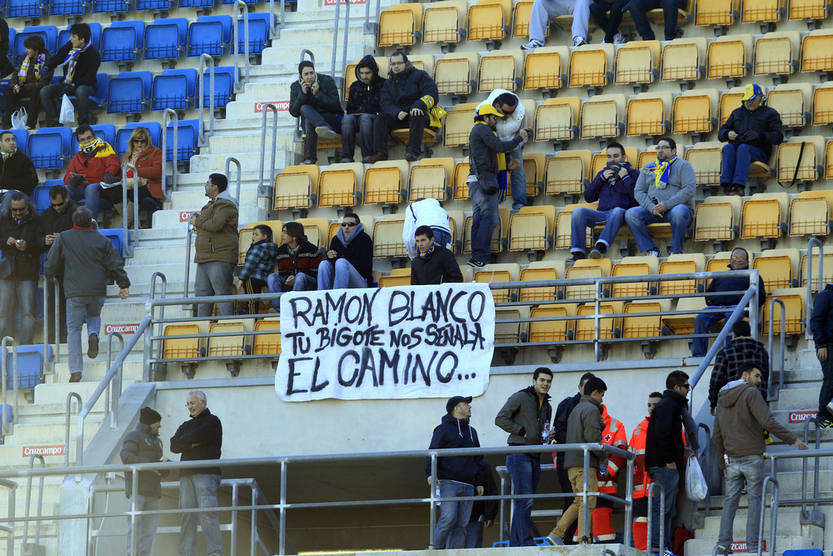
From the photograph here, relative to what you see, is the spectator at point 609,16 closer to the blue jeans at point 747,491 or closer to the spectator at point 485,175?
the spectator at point 485,175

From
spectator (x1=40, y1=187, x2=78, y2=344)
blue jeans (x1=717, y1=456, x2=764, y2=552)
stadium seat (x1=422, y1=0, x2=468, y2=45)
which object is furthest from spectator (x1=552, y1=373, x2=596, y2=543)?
stadium seat (x1=422, y1=0, x2=468, y2=45)

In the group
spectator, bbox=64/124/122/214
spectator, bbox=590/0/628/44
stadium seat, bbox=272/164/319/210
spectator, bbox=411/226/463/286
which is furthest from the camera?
spectator, bbox=590/0/628/44

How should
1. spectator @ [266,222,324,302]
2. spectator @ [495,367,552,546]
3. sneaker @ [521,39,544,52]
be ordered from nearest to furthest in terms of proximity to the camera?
spectator @ [495,367,552,546] < spectator @ [266,222,324,302] < sneaker @ [521,39,544,52]

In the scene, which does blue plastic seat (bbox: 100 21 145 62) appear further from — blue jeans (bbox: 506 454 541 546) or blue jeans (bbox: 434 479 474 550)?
blue jeans (bbox: 506 454 541 546)

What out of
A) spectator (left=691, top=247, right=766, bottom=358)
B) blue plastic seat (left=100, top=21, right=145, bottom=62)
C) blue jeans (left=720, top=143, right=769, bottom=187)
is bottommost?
spectator (left=691, top=247, right=766, bottom=358)

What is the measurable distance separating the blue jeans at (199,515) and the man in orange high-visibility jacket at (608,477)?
3117 millimetres

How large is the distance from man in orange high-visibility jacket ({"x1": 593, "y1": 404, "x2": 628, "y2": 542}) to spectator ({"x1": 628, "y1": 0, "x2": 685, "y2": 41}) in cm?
673

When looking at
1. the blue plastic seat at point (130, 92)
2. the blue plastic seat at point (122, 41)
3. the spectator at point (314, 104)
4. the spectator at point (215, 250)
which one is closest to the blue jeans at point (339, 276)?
the spectator at point (215, 250)

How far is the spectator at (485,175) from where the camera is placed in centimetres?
1808

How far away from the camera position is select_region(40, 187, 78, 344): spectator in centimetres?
1906

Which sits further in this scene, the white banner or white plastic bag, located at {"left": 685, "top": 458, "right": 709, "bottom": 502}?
the white banner

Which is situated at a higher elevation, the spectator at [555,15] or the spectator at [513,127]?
the spectator at [555,15]

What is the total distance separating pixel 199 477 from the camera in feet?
49.3

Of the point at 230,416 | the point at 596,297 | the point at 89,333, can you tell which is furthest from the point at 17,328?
the point at 596,297
